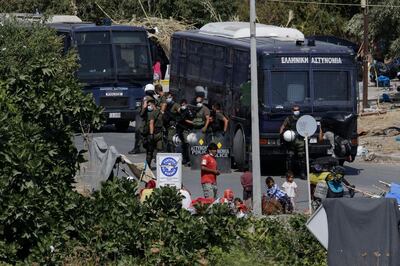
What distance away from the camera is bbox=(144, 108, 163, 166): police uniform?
24203 millimetres

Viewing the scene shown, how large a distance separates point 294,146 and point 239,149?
6.26 ft

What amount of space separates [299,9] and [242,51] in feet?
79.4

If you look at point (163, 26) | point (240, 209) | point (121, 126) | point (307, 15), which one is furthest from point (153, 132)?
point (307, 15)

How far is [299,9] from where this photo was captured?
49688mm

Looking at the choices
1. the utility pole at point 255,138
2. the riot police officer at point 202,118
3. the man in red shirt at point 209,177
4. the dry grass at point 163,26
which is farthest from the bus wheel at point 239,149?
the dry grass at point 163,26

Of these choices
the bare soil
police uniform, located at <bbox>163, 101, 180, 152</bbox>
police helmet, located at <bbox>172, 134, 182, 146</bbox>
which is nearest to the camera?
police helmet, located at <bbox>172, 134, 182, 146</bbox>

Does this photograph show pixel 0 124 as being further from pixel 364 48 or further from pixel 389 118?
pixel 364 48

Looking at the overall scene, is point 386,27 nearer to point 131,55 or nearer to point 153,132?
point 131,55

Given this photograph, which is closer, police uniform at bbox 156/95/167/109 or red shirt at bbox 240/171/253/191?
red shirt at bbox 240/171/253/191

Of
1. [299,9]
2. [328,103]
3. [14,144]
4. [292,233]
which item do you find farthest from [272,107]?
[299,9]

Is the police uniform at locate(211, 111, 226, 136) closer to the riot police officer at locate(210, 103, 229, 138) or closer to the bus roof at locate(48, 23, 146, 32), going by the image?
the riot police officer at locate(210, 103, 229, 138)

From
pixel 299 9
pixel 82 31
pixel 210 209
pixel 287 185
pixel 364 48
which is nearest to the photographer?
pixel 210 209

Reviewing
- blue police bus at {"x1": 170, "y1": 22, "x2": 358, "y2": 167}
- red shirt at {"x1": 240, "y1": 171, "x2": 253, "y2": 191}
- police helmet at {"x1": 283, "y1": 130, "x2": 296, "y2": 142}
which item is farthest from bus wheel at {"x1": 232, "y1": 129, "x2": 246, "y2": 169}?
red shirt at {"x1": 240, "y1": 171, "x2": 253, "y2": 191}

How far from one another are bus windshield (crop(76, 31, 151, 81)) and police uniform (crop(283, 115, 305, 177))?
Answer: 1015 cm
